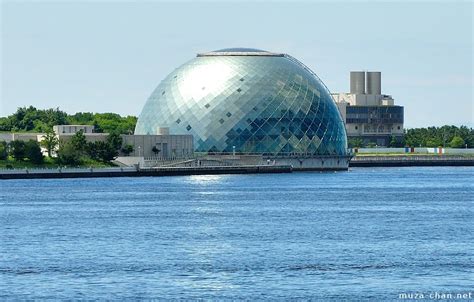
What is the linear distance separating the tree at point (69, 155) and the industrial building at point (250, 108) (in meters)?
21.2

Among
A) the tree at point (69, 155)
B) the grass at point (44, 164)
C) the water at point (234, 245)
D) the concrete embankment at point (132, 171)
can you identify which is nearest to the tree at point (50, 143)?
the tree at point (69, 155)

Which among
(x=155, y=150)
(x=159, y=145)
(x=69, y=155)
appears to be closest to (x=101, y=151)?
(x=69, y=155)

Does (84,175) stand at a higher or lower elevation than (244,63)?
lower

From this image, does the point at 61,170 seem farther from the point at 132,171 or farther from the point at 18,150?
the point at 132,171

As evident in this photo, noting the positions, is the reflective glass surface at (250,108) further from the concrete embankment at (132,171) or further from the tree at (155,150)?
the tree at (155,150)

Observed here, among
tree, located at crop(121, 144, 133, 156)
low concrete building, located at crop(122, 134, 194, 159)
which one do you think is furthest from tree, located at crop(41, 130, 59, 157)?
low concrete building, located at crop(122, 134, 194, 159)

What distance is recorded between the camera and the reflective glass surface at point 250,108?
172 m

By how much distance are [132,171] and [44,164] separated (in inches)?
350

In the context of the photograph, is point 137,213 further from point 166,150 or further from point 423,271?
point 166,150

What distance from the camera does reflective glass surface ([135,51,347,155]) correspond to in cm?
17200

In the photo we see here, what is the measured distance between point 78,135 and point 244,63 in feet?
95.2

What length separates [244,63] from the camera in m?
178

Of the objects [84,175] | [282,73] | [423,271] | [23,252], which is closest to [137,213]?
[23,252]

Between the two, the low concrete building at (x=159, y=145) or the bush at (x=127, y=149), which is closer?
the bush at (x=127, y=149)
